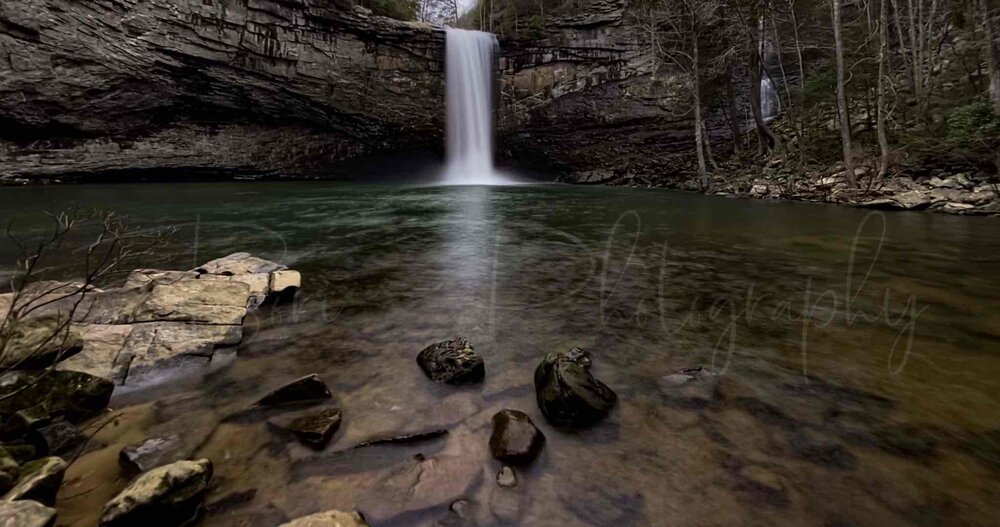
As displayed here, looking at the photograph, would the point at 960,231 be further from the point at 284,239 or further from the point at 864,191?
the point at 284,239

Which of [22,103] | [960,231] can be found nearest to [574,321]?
[960,231]

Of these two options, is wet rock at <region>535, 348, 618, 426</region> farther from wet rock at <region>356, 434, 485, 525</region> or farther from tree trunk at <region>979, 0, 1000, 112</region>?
tree trunk at <region>979, 0, 1000, 112</region>

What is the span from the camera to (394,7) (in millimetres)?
29438

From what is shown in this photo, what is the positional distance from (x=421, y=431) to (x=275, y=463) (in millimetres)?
746

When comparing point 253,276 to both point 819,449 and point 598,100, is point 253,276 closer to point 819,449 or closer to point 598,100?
point 819,449

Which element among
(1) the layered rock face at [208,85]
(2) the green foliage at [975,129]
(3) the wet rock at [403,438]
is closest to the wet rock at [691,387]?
(3) the wet rock at [403,438]

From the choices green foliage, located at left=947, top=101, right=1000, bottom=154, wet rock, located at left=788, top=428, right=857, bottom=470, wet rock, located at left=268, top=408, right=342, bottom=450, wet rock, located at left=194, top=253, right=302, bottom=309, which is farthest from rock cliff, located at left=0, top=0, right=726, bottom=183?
wet rock, located at left=268, top=408, right=342, bottom=450

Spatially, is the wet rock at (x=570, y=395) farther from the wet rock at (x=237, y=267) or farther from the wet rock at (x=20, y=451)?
the wet rock at (x=237, y=267)

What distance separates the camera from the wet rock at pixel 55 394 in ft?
7.28

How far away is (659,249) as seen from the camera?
7406mm

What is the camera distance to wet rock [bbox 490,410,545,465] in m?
2.21

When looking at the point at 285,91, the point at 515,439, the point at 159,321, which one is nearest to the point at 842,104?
the point at 515,439

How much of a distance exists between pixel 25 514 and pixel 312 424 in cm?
110

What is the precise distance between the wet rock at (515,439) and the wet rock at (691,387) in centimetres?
101
